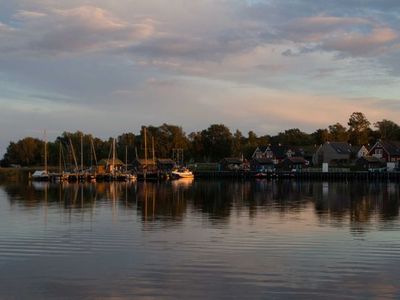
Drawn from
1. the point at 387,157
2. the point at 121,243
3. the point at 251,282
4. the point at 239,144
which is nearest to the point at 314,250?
the point at 251,282

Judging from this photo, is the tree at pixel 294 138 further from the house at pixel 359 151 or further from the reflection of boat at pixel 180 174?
the reflection of boat at pixel 180 174

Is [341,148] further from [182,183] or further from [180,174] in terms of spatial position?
[182,183]

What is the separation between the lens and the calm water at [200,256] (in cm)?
1552

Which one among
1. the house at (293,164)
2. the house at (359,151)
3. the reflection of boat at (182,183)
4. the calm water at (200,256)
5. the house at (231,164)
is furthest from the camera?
the house at (231,164)

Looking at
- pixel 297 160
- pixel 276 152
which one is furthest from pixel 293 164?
pixel 276 152

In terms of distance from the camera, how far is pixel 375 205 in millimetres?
46531

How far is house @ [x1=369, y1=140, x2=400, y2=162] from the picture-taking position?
122875mm

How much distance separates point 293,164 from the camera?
13862 cm

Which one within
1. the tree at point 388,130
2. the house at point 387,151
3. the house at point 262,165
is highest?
the tree at point 388,130

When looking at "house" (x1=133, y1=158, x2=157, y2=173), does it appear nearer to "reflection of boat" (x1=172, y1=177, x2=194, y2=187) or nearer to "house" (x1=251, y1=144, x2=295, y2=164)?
"reflection of boat" (x1=172, y1=177, x2=194, y2=187)

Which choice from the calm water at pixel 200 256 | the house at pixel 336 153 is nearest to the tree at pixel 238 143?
the house at pixel 336 153

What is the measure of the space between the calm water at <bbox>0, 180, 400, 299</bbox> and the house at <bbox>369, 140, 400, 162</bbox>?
90.6 metres

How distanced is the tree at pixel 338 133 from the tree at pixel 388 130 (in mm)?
9740

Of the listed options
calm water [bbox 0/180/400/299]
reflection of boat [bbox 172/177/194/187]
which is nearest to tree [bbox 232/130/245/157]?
reflection of boat [bbox 172/177/194/187]
